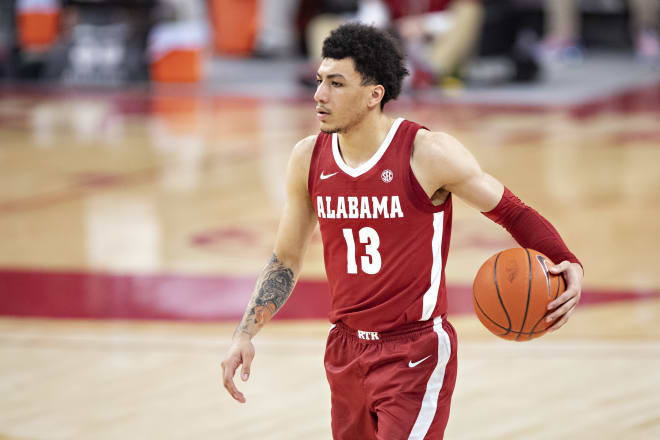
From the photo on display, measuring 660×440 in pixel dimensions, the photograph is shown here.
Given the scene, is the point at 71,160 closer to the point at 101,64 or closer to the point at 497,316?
the point at 101,64

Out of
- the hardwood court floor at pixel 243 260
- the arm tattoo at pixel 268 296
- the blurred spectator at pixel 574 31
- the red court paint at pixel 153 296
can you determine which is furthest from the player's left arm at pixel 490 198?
the blurred spectator at pixel 574 31

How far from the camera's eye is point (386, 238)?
3047mm

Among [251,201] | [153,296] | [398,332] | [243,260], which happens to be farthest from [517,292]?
[251,201]

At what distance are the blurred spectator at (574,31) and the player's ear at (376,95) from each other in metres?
14.9

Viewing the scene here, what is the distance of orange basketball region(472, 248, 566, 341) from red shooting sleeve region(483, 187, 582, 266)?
4cm

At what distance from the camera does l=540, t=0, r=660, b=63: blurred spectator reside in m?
17.4

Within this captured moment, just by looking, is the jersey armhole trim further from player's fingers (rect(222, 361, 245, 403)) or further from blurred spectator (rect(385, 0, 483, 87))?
blurred spectator (rect(385, 0, 483, 87))

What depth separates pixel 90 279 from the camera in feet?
22.2

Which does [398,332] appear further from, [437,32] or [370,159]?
[437,32]

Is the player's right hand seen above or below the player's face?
below

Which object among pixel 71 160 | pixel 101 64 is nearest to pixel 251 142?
pixel 71 160

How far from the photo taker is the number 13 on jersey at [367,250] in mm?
3053

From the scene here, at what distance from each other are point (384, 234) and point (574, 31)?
16969mm

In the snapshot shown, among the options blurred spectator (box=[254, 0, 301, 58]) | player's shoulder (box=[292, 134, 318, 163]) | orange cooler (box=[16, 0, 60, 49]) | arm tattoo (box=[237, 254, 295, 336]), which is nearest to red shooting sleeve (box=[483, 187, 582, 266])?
player's shoulder (box=[292, 134, 318, 163])
